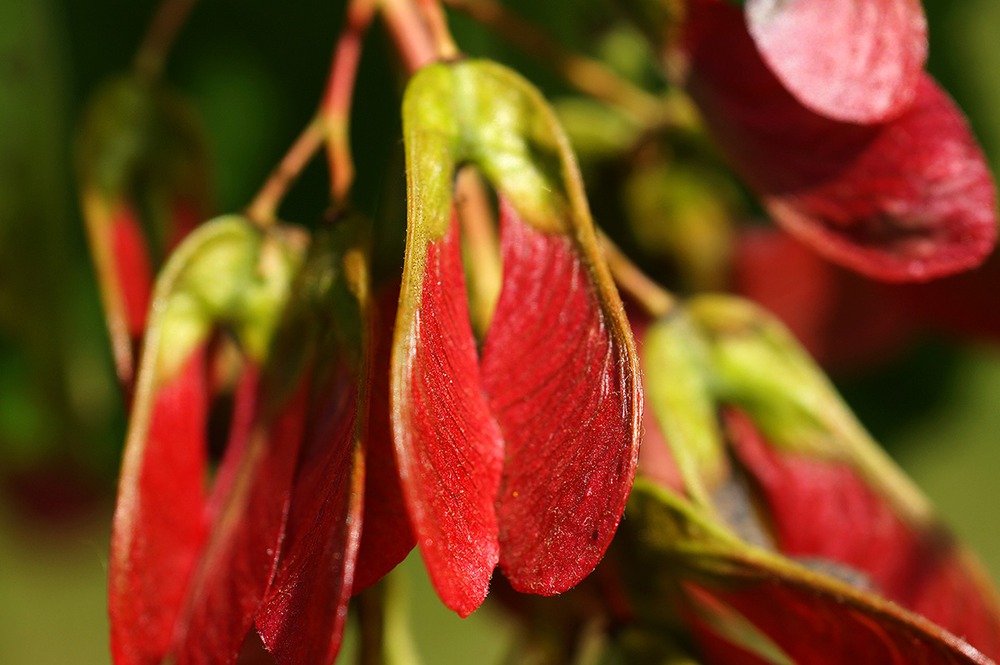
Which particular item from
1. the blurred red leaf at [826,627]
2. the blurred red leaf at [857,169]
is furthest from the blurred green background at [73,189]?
the blurred red leaf at [826,627]

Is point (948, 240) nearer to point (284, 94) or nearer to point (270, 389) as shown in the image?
point (270, 389)

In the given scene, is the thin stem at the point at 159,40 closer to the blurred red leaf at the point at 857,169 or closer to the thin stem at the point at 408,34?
the thin stem at the point at 408,34

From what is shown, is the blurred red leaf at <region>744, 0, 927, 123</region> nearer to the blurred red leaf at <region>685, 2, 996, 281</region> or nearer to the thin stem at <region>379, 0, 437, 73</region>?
the blurred red leaf at <region>685, 2, 996, 281</region>

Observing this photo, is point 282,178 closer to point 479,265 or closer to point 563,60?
point 479,265

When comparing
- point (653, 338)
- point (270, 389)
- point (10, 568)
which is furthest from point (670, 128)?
point (10, 568)

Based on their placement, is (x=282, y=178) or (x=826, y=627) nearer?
(x=826, y=627)

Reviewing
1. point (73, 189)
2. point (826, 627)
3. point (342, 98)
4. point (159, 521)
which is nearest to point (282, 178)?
point (342, 98)
